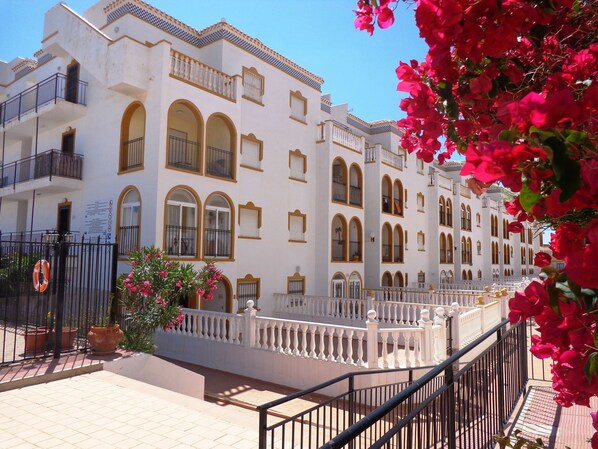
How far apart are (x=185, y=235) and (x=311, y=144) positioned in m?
8.56

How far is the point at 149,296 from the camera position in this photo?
8758mm

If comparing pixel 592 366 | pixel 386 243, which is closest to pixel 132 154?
pixel 592 366

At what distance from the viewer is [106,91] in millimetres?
15352

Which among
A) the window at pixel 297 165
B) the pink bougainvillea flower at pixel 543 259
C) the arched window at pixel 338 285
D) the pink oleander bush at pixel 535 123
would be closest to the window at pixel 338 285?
the arched window at pixel 338 285

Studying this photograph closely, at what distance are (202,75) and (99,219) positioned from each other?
639 centimetres

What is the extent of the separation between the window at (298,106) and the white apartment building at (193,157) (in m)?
0.07

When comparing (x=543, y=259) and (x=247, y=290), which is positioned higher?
(x=543, y=259)

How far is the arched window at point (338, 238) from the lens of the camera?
20672 mm

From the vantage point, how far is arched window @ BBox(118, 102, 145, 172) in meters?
14.1

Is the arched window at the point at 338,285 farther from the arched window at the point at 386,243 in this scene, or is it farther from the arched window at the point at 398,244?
the arched window at the point at 398,244

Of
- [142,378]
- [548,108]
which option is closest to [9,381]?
[142,378]

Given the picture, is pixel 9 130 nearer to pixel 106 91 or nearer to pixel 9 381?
pixel 106 91

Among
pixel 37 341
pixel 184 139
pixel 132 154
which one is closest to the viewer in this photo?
pixel 37 341

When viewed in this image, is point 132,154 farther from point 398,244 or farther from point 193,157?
point 398,244
